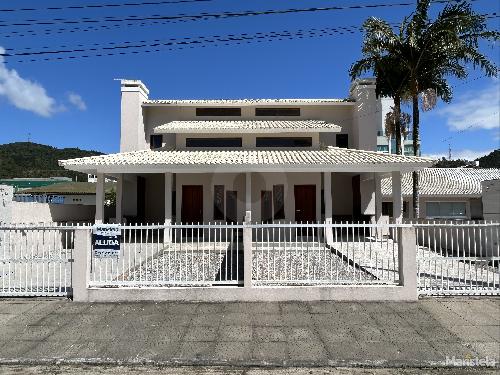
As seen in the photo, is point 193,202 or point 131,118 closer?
point 193,202

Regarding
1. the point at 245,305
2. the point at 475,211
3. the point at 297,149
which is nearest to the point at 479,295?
the point at 245,305

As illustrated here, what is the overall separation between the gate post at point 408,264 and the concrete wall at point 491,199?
6974 mm

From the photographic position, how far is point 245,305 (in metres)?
7.00

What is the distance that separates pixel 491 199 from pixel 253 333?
10.7m

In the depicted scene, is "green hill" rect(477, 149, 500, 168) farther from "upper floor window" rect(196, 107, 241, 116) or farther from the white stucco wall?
the white stucco wall

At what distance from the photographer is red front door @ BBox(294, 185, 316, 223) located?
1800 centimetres

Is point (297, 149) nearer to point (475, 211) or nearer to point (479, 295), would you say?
point (479, 295)

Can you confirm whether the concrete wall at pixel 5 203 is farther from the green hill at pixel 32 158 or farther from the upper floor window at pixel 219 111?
the green hill at pixel 32 158

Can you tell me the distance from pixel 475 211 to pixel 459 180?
8.88 feet

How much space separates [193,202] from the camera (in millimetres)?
18047

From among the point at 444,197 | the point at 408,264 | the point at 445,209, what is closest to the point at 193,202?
the point at 408,264

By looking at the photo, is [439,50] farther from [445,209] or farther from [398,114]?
[445,209]

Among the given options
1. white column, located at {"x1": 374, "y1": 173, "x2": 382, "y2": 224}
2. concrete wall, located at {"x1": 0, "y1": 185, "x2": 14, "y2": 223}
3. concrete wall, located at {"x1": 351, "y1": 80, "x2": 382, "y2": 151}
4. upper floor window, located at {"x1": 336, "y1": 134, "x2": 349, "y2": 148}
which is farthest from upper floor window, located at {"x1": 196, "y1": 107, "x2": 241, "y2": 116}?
concrete wall, located at {"x1": 0, "y1": 185, "x2": 14, "y2": 223}

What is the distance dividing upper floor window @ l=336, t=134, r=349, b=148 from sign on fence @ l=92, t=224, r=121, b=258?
1642 cm
